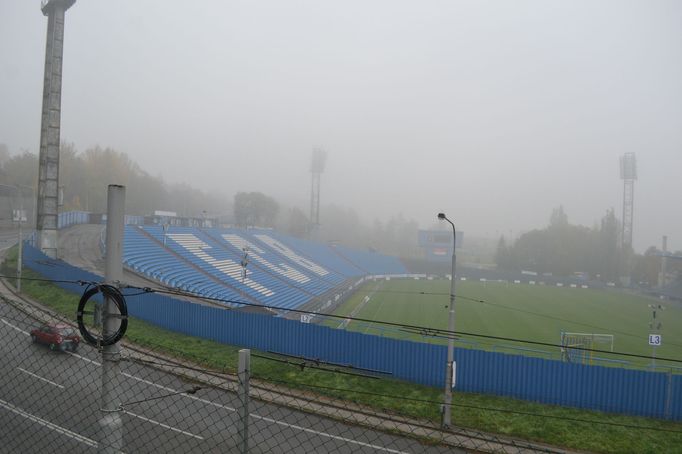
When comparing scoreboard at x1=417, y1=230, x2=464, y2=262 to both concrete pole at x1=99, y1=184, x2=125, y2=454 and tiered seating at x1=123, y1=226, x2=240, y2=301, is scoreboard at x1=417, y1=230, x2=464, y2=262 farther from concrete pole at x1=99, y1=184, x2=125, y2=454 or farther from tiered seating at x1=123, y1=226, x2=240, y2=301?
concrete pole at x1=99, y1=184, x2=125, y2=454

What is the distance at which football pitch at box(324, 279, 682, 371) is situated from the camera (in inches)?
1101

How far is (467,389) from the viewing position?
618 inches

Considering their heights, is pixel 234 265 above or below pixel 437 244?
below

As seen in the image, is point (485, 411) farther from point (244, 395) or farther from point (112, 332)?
point (112, 332)

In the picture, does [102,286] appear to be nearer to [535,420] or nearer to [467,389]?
[535,420]

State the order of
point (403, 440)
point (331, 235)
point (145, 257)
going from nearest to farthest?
point (403, 440) → point (145, 257) → point (331, 235)

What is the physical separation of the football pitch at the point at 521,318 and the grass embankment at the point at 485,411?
9.00 metres

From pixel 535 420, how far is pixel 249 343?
11215mm

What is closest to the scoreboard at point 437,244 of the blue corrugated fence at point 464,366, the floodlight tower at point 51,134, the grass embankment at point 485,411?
the floodlight tower at point 51,134

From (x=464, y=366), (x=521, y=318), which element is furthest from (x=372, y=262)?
(x=464, y=366)

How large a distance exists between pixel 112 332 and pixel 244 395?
35.2 inches

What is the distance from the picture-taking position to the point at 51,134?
27.3m

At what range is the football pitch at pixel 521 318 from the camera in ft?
91.7

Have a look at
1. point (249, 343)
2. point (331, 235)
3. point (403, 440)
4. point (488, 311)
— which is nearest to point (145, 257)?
point (249, 343)
